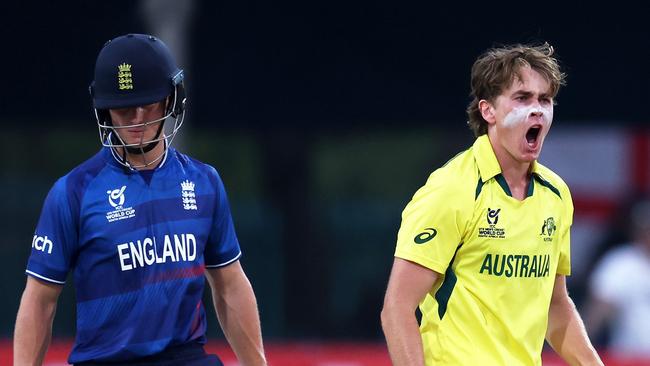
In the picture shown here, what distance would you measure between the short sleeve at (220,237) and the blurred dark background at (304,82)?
5063 millimetres

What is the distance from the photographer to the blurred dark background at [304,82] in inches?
388

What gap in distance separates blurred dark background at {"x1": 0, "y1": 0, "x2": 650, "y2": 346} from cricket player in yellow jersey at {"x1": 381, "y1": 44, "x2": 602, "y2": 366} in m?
4.83

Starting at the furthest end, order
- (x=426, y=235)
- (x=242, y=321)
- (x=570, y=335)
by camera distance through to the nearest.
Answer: (x=570, y=335) → (x=242, y=321) → (x=426, y=235)

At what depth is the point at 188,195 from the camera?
4691 millimetres

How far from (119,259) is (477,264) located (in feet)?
3.68

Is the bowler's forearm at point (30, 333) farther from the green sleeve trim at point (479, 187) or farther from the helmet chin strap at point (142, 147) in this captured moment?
the green sleeve trim at point (479, 187)

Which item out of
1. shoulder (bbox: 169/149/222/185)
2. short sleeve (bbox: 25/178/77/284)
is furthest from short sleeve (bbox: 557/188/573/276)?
short sleeve (bbox: 25/178/77/284)

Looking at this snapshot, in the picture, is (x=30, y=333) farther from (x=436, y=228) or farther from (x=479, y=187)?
(x=479, y=187)

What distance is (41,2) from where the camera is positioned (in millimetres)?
9914

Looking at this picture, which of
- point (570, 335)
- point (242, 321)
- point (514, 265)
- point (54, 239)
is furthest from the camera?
point (570, 335)

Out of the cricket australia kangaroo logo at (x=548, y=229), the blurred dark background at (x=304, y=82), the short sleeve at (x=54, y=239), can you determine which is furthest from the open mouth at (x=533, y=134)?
the blurred dark background at (x=304, y=82)

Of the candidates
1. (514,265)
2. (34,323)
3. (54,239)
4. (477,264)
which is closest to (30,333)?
(34,323)

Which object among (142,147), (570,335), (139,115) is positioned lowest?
(570,335)

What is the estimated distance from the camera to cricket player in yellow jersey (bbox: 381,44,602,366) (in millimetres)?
4551
